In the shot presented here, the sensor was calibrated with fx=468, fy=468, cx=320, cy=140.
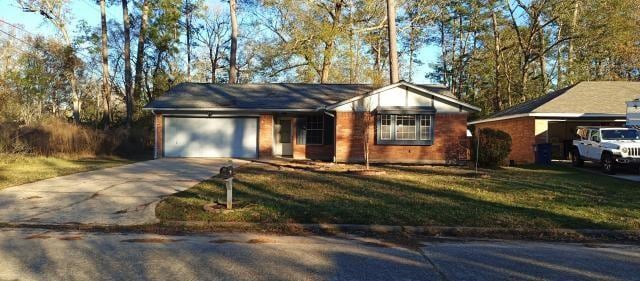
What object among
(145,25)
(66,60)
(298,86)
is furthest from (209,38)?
(298,86)

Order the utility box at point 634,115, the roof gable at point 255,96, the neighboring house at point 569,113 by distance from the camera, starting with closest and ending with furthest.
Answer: the utility box at point 634,115, the neighboring house at point 569,113, the roof gable at point 255,96

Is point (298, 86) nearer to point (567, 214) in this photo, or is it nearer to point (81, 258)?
point (567, 214)

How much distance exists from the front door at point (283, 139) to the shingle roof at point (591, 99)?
38.8 feet

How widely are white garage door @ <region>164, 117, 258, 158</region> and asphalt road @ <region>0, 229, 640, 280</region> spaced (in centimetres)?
1570

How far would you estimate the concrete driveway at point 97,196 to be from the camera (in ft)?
28.5

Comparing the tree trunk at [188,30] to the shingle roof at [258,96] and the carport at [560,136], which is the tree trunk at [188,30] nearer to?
the shingle roof at [258,96]

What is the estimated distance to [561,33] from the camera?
37.5m

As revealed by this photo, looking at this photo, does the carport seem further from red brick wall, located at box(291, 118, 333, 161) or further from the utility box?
red brick wall, located at box(291, 118, 333, 161)

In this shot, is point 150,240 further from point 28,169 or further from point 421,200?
point 28,169

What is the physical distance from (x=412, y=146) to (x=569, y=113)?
8003 millimetres

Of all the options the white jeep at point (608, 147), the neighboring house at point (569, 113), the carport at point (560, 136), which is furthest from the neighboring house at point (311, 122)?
the carport at point (560, 136)

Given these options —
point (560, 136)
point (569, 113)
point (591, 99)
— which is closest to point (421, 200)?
point (569, 113)

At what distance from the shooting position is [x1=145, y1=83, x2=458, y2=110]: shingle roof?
22.8 metres

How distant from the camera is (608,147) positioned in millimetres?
17484
